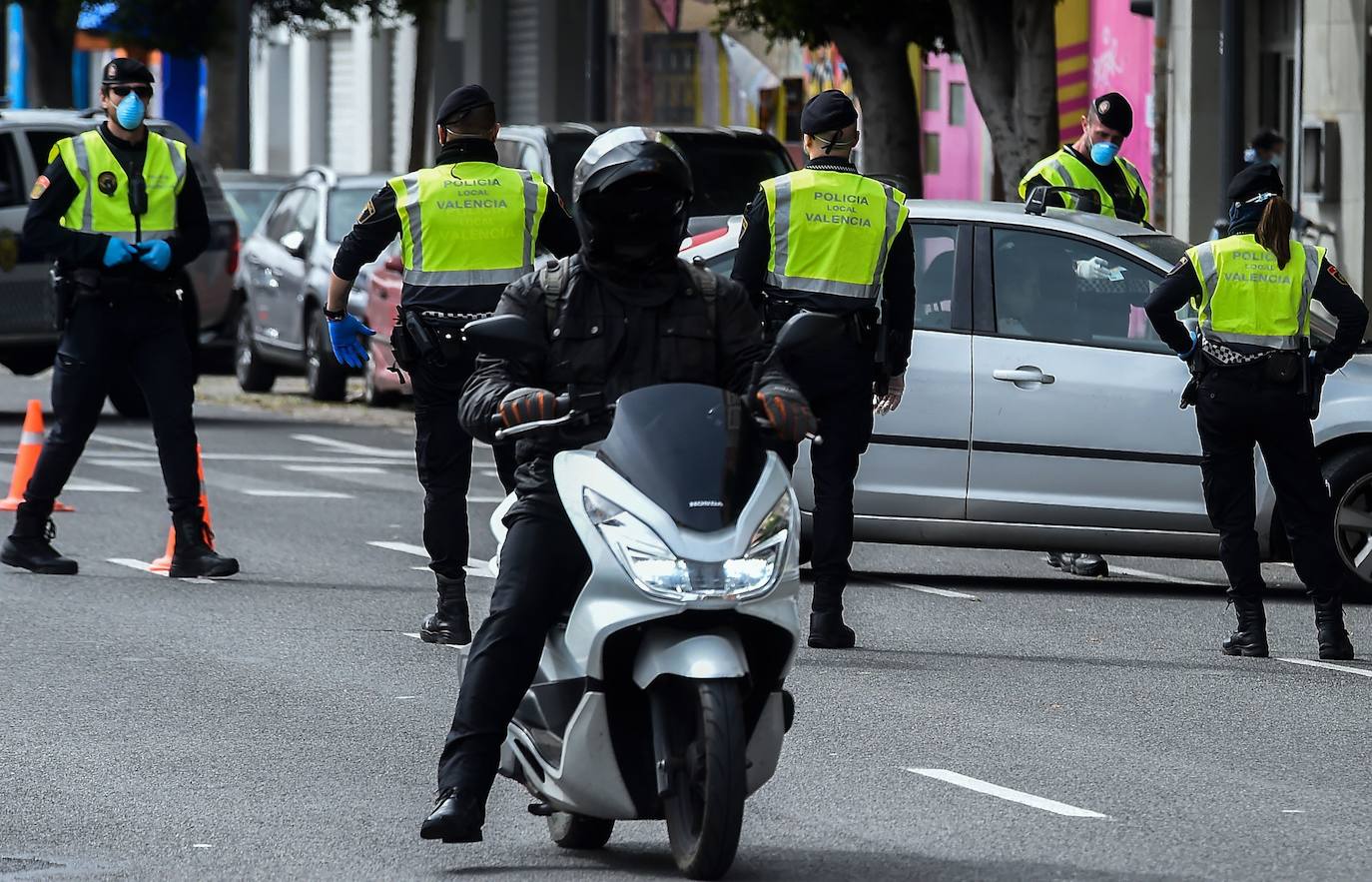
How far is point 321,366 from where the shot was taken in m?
20.6

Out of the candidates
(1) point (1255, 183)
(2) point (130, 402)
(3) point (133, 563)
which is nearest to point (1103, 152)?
(1) point (1255, 183)

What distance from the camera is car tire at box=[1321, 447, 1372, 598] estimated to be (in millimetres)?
10727

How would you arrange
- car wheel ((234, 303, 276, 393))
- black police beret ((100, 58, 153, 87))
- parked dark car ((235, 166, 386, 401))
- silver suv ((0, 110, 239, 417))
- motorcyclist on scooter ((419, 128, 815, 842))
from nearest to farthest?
1. motorcyclist on scooter ((419, 128, 815, 842))
2. black police beret ((100, 58, 153, 87))
3. silver suv ((0, 110, 239, 417))
4. parked dark car ((235, 166, 386, 401))
5. car wheel ((234, 303, 276, 393))

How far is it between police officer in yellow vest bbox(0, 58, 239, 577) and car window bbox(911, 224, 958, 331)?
2785 millimetres

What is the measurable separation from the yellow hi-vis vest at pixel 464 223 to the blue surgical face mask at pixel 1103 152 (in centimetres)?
392

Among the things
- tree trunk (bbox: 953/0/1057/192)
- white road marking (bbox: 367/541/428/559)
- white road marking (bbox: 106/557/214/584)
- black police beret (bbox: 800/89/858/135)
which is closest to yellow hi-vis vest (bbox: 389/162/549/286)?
black police beret (bbox: 800/89/858/135)

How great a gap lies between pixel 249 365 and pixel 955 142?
797 cm

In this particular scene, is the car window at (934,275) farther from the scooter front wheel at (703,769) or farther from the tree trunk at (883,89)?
the tree trunk at (883,89)

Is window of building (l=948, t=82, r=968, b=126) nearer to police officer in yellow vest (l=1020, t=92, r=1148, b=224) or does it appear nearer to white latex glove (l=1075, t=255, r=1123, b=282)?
police officer in yellow vest (l=1020, t=92, r=1148, b=224)

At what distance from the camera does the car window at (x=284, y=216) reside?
839 inches

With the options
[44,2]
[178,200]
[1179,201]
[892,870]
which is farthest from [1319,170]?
[44,2]

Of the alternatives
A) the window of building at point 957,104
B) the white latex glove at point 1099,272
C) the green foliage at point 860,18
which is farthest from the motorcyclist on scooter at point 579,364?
the window of building at point 957,104

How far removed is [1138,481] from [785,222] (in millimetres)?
2170

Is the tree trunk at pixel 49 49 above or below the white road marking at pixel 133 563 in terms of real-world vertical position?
above
